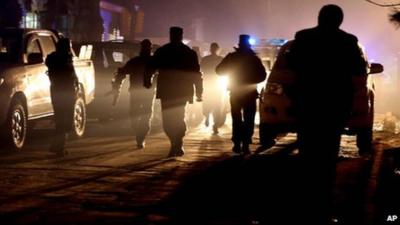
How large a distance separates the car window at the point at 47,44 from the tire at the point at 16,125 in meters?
1.50

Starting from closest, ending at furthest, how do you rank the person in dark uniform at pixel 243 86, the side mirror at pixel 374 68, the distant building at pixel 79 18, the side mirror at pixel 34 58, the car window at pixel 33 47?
1. the person in dark uniform at pixel 243 86
2. the side mirror at pixel 374 68
3. the side mirror at pixel 34 58
4. the car window at pixel 33 47
5. the distant building at pixel 79 18

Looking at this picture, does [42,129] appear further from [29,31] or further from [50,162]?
[50,162]

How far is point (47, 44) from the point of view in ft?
46.5

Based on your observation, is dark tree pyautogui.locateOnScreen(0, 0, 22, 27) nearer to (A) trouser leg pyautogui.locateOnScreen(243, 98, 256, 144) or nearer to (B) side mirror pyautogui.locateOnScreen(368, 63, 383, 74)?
(A) trouser leg pyautogui.locateOnScreen(243, 98, 256, 144)

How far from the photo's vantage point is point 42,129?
56.0 feet

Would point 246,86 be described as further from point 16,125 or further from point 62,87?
point 16,125

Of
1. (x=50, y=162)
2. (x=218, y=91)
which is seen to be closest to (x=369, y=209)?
(x=50, y=162)

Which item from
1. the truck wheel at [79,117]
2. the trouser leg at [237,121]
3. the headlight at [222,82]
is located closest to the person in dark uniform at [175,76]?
the trouser leg at [237,121]

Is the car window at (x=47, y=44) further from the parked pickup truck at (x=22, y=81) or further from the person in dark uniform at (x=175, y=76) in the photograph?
the person in dark uniform at (x=175, y=76)

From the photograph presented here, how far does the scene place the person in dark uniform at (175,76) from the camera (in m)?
11.7

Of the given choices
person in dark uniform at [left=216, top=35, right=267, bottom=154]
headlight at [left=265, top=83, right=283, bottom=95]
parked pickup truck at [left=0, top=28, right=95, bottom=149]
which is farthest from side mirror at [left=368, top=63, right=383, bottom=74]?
parked pickup truck at [left=0, top=28, right=95, bottom=149]

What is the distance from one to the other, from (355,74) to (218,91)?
1016 centimetres

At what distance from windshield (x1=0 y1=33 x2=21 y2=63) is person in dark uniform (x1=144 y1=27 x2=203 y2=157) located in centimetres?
253

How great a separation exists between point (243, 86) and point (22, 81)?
138 inches
